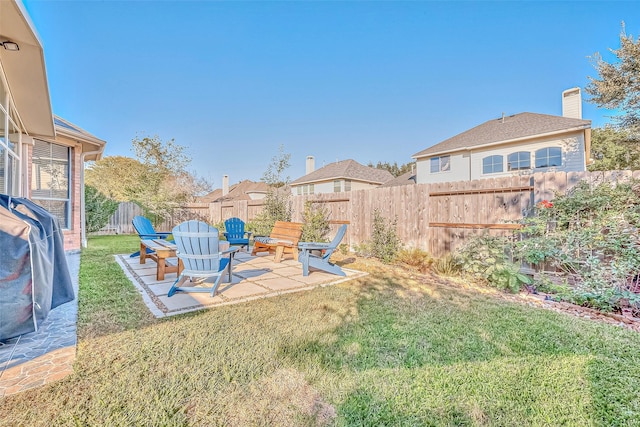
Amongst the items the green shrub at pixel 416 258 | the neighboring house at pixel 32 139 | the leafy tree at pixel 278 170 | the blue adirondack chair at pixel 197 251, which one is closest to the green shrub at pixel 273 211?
the leafy tree at pixel 278 170

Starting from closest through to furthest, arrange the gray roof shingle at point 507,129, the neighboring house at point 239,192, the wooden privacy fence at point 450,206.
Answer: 1. the wooden privacy fence at point 450,206
2. the gray roof shingle at point 507,129
3. the neighboring house at point 239,192

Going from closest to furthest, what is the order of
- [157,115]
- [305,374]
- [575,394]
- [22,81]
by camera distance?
1. [575,394]
2. [305,374]
3. [22,81]
4. [157,115]

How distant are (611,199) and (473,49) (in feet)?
25.7

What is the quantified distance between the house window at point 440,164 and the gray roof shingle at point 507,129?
0.52 metres

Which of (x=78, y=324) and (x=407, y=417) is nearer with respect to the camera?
(x=407, y=417)

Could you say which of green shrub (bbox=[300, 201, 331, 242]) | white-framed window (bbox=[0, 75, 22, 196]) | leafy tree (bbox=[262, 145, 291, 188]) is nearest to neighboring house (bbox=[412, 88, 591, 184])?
leafy tree (bbox=[262, 145, 291, 188])

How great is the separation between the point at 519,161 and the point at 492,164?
1170 mm

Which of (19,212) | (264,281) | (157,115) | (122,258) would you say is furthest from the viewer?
(157,115)

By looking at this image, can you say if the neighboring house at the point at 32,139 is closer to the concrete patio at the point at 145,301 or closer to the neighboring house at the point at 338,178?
the concrete patio at the point at 145,301

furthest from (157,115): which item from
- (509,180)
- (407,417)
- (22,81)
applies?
(407,417)

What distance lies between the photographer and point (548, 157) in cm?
1372

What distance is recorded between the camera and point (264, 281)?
5.04 metres

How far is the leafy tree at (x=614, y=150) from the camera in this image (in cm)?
1341

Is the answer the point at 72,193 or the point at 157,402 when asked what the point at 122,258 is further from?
the point at 157,402
